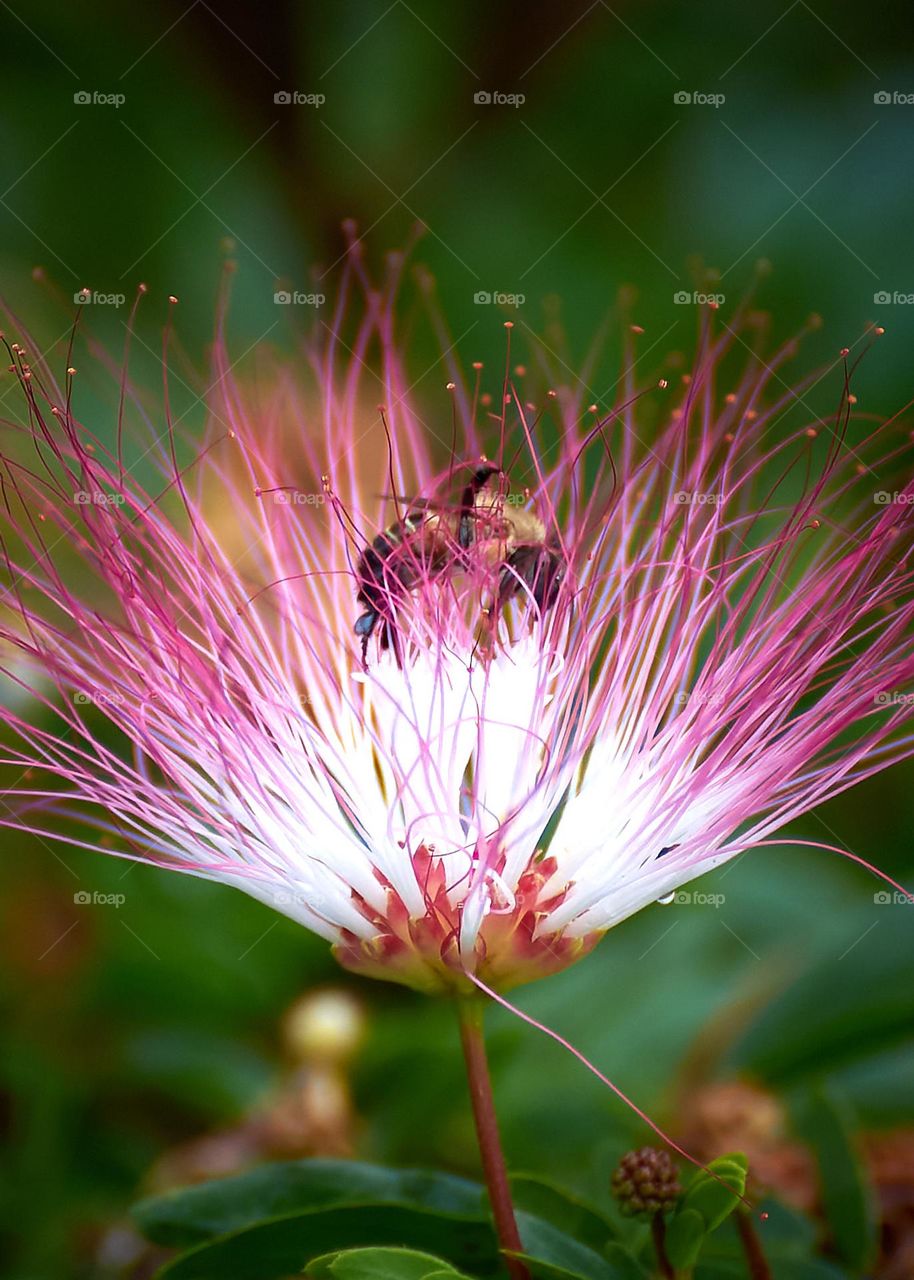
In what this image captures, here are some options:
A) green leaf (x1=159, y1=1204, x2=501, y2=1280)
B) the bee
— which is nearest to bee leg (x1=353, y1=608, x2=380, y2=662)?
the bee

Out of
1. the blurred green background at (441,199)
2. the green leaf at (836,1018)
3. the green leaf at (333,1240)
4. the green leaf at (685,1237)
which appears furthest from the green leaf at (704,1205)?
the blurred green background at (441,199)

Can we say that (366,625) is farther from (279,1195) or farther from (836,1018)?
(836,1018)

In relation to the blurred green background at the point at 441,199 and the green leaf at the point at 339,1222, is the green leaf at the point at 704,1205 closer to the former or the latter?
the green leaf at the point at 339,1222

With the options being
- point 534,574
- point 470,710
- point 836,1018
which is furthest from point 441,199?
point 836,1018

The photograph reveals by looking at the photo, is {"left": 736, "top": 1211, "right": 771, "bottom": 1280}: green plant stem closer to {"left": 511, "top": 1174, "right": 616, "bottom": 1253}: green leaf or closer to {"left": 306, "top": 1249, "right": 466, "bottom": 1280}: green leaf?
{"left": 511, "top": 1174, "right": 616, "bottom": 1253}: green leaf

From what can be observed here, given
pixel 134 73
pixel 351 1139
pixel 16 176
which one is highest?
pixel 134 73

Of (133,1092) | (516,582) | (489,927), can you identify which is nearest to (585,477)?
(516,582)

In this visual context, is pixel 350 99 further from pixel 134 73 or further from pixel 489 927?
pixel 489 927
